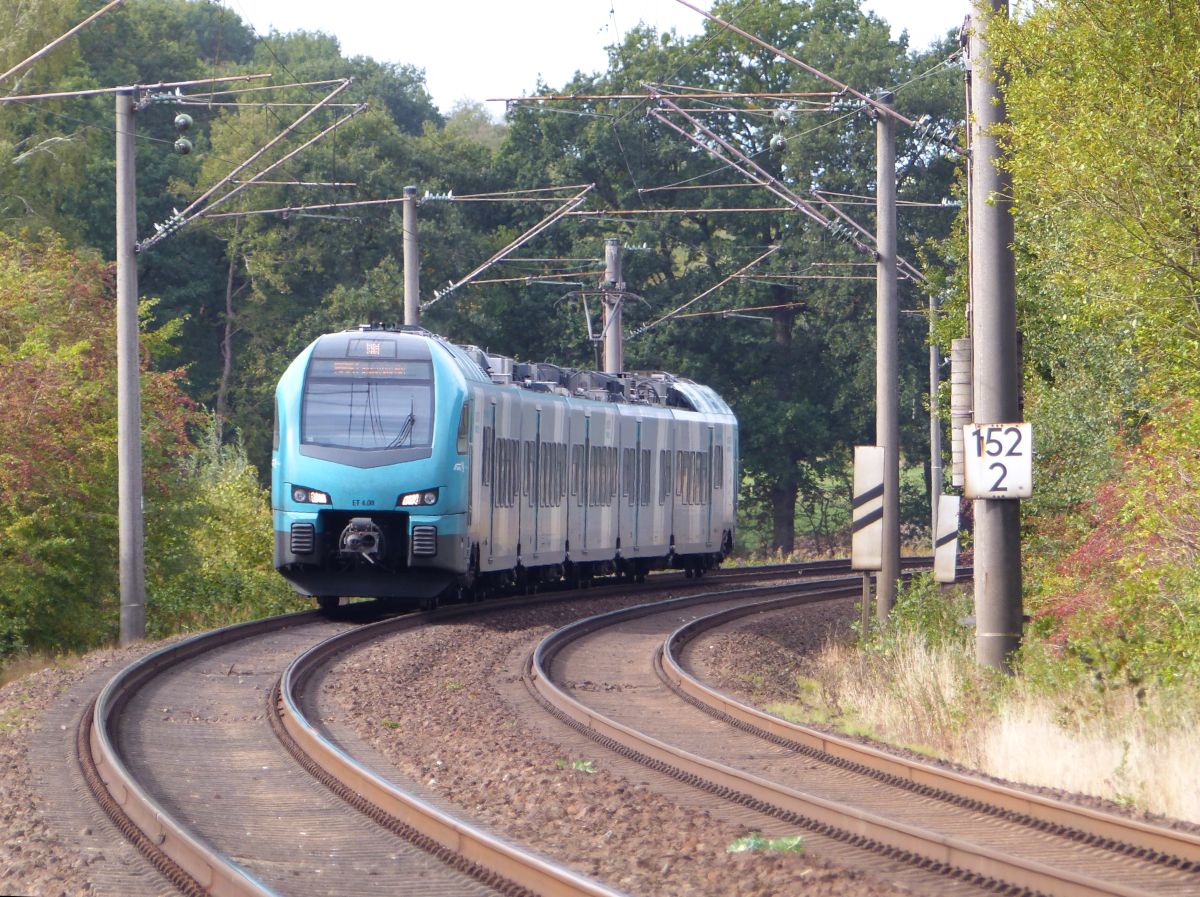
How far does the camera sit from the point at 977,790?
10.0 metres

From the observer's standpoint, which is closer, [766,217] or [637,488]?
[637,488]

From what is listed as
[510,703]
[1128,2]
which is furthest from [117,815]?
[1128,2]

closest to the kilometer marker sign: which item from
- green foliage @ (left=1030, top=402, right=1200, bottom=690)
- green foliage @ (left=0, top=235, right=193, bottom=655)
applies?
green foliage @ (left=1030, top=402, right=1200, bottom=690)

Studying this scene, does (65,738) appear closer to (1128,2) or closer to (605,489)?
(1128,2)

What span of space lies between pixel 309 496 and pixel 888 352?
24.0ft

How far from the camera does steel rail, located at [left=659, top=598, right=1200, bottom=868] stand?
27.8ft

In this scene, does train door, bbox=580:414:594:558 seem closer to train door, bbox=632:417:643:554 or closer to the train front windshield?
train door, bbox=632:417:643:554

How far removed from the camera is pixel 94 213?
52031 millimetres

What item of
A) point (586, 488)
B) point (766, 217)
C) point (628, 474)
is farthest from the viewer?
point (766, 217)

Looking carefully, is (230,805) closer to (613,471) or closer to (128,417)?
(128,417)

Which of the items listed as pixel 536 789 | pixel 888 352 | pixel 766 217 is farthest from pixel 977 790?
pixel 766 217

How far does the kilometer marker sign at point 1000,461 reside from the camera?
13.5 metres

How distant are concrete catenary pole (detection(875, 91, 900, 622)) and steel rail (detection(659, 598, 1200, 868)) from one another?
17.8 feet

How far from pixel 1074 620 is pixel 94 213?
1691 inches
